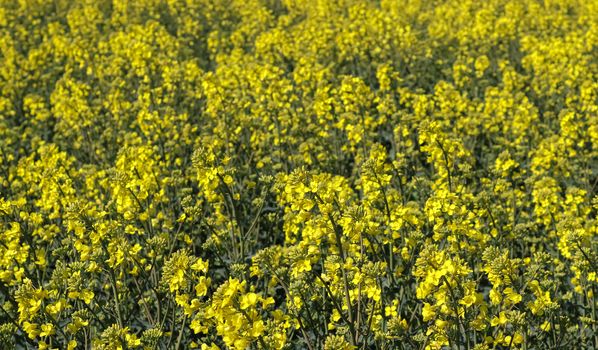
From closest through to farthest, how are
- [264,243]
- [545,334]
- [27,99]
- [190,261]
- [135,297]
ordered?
1. [190,261]
2. [545,334]
3. [135,297]
4. [264,243]
5. [27,99]

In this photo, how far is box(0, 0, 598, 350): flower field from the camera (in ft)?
15.0

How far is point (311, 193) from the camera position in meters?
4.66

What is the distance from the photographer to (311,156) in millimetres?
8500

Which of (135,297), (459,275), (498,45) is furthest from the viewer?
(498,45)

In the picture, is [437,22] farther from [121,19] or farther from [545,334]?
[545,334]

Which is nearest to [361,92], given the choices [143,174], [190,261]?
[143,174]

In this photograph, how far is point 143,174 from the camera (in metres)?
6.84

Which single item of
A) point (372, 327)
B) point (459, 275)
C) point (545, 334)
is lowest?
point (545, 334)

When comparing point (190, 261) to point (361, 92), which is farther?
point (361, 92)

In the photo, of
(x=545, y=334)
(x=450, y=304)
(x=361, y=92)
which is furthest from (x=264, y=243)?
(x=450, y=304)

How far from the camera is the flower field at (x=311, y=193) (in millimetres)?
4574

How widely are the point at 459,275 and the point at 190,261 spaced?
1.88m

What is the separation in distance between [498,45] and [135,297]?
37.1 ft

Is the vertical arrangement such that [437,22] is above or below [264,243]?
above
